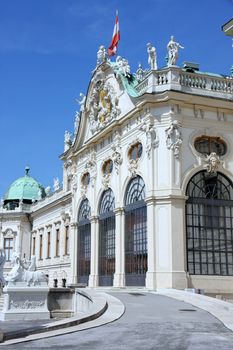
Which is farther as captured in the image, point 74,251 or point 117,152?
point 74,251

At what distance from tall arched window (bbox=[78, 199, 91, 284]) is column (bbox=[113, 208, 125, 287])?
5561 mm

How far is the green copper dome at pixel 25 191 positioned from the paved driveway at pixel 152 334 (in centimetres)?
4797

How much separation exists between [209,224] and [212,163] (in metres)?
3.30

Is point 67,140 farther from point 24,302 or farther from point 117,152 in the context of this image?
point 24,302

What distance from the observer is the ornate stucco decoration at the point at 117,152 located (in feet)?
105

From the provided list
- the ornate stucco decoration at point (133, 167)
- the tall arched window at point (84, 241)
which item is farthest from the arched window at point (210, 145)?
the tall arched window at point (84, 241)

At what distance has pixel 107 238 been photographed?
33.9 meters

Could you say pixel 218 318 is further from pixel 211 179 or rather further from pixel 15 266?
pixel 211 179

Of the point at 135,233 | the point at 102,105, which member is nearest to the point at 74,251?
the point at 135,233

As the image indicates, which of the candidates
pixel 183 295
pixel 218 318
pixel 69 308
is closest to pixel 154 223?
pixel 183 295

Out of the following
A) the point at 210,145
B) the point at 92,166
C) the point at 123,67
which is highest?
the point at 123,67

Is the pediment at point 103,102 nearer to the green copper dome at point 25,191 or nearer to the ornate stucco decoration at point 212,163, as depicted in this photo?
the ornate stucco decoration at point 212,163

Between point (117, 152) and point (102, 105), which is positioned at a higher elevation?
point (102, 105)

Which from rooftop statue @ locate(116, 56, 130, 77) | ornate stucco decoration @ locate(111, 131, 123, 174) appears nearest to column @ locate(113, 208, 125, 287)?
ornate stucco decoration @ locate(111, 131, 123, 174)
